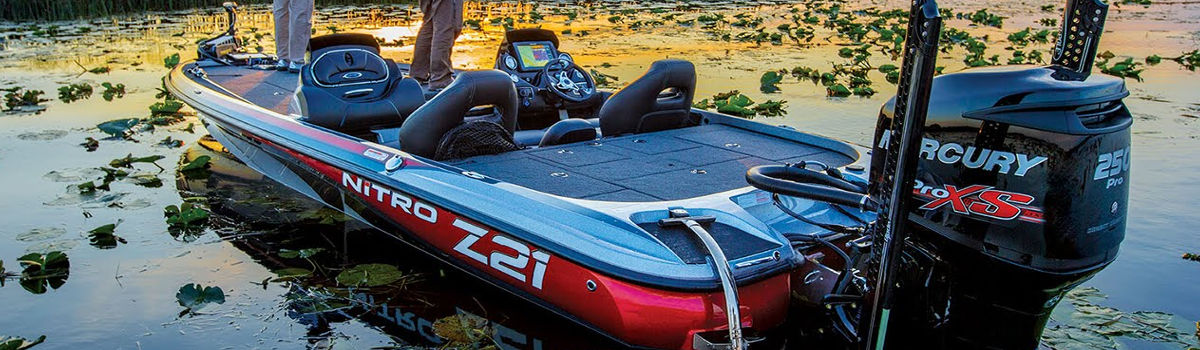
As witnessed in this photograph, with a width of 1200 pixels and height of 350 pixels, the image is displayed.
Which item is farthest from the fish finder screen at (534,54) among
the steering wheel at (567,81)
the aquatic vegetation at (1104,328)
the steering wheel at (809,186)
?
the aquatic vegetation at (1104,328)

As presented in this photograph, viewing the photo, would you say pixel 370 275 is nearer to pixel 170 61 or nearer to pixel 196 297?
pixel 196 297

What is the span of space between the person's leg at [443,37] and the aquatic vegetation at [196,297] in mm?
2972

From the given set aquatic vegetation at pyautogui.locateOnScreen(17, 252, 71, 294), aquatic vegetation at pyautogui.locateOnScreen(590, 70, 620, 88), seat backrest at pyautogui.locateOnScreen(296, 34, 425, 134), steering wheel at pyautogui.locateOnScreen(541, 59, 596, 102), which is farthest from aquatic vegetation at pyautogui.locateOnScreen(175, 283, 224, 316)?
aquatic vegetation at pyautogui.locateOnScreen(590, 70, 620, 88)

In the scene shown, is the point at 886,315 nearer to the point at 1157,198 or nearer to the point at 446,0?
the point at 1157,198

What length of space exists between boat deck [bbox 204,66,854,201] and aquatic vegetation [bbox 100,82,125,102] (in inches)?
157

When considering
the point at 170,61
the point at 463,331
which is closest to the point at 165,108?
the point at 170,61

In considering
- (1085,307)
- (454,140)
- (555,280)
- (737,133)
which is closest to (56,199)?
(454,140)

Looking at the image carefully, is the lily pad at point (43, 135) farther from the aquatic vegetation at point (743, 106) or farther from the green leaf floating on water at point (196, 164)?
the aquatic vegetation at point (743, 106)

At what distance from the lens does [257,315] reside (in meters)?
3.59

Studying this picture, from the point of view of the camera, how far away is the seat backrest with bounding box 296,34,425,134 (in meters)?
4.81

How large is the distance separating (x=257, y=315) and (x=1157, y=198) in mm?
4784

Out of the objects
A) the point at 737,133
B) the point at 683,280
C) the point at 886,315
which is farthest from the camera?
the point at 737,133

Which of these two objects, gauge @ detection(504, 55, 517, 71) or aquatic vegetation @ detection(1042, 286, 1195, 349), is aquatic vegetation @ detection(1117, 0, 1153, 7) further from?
aquatic vegetation @ detection(1042, 286, 1195, 349)

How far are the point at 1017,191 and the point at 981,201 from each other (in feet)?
0.32
